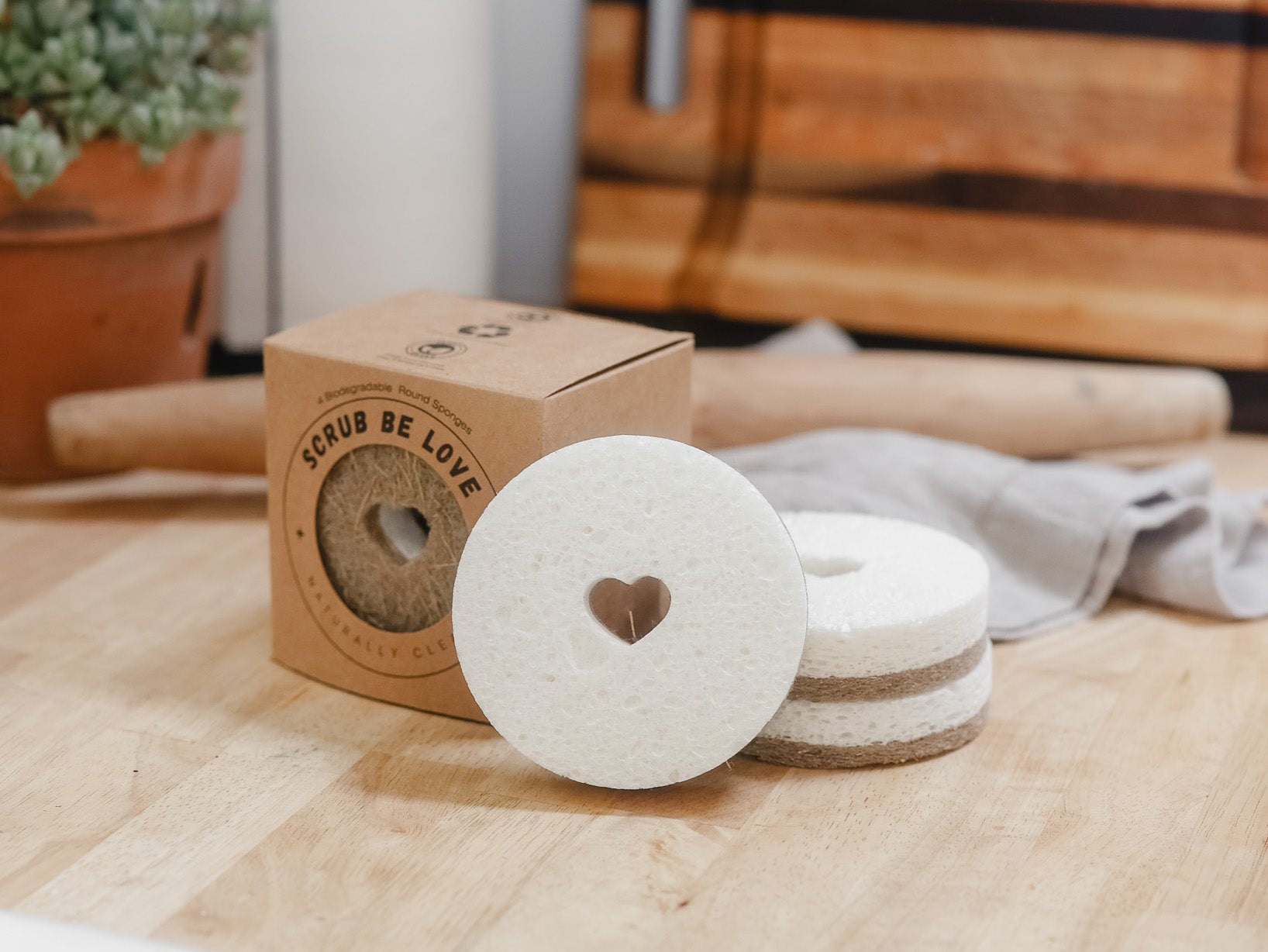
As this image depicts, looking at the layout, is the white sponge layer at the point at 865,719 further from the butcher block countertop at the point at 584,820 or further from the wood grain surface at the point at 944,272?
the wood grain surface at the point at 944,272

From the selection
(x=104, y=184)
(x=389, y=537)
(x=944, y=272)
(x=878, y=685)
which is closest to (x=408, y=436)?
(x=389, y=537)

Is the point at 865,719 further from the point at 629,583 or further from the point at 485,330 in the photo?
the point at 485,330

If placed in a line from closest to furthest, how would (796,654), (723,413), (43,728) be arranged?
(796,654) < (43,728) < (723,413)

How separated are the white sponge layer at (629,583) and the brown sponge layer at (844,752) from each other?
0.08 m

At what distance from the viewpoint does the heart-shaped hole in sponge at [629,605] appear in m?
0.88

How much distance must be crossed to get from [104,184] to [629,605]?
2.19 ft

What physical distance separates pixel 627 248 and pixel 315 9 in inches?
17.3

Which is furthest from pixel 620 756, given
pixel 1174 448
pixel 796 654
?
pixel 1174 448

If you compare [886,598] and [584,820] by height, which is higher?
[886,598]

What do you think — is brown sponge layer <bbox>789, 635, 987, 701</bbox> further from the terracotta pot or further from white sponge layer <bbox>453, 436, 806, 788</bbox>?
the terracotta pot

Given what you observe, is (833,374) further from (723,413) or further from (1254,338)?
(1254,338)

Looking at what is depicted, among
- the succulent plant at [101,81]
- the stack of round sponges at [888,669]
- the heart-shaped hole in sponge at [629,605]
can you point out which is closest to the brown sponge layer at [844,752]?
the stack of round sponges at [888,669]

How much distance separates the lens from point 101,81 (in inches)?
47.8

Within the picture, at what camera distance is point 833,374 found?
1.37 metres
